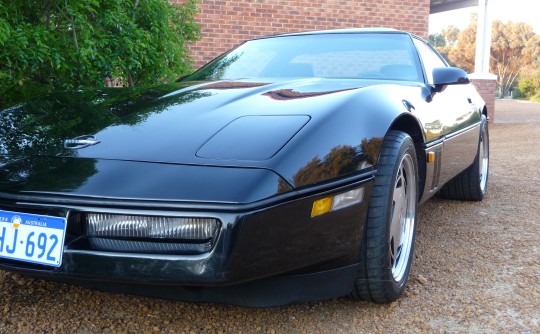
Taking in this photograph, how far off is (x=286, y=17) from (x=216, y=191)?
8.30m

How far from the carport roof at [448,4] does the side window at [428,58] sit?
39.6 ft

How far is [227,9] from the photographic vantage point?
926 centimetres

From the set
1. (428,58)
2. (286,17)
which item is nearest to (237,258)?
(428,58)

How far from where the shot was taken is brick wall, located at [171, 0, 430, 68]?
9.23m

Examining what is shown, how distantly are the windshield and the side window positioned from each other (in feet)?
0.26

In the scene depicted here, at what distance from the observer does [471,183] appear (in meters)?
4.55

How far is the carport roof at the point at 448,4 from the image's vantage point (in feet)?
50.9

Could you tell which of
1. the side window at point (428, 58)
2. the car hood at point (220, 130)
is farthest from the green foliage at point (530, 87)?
the car hood at point (220, 130)

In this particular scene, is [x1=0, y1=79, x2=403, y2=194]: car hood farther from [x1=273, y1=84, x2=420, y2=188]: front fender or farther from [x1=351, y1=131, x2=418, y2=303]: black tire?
[x1=351, y1=131, x2=418, y2=303]: black tire

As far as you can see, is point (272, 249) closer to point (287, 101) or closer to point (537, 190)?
point (287, 101)

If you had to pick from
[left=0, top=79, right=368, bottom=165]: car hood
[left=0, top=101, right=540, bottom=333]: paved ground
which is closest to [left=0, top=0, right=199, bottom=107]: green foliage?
[left=0, top=79, right=368, bottom=165]: car hood

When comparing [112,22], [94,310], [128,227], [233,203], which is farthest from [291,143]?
[112,22]

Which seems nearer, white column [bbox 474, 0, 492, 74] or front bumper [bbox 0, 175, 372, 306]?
front bumper [bbox 0, 175, 372, 306]

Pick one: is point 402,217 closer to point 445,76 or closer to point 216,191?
point 445,76
